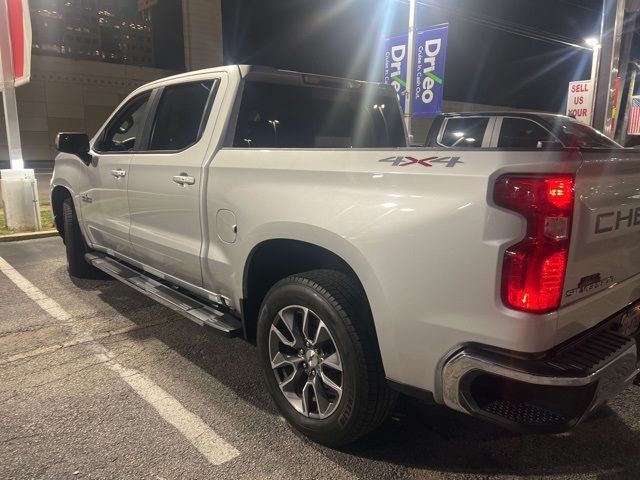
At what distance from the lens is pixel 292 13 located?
29.3 metres

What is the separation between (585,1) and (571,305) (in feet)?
133

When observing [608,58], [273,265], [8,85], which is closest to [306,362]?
[273,265]

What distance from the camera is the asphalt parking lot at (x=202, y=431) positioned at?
2396mm

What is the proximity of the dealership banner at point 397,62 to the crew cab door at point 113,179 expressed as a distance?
32.4 ft

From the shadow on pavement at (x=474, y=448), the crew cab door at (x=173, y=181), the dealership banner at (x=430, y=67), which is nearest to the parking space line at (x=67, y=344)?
the crew cab door at (x=173, y=181)

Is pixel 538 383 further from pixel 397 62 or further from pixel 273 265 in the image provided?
pixel 397 62

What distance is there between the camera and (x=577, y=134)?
7.16 meters

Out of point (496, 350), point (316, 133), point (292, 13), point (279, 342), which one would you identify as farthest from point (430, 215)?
point (292, 13)

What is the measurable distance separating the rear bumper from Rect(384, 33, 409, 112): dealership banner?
12.1 m

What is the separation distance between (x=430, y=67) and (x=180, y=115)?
407 inches

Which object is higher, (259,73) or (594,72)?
(594,72)

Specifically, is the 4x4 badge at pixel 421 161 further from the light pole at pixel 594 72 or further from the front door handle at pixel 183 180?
the light pole at pixel 594 72

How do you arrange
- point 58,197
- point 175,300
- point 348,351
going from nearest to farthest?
point 348,351
point 175,300
point 58,197

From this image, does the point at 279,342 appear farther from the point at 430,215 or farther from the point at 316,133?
the point at 316,133
